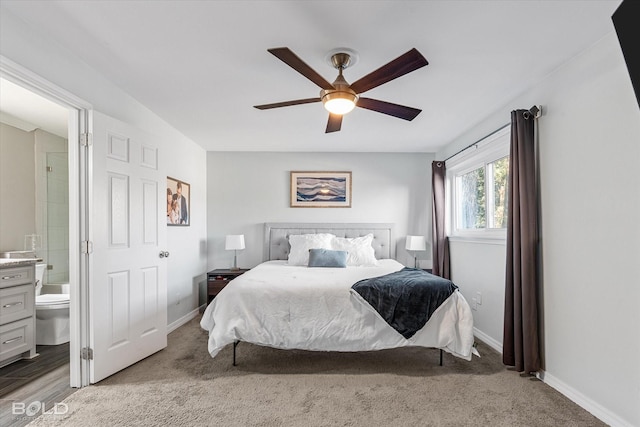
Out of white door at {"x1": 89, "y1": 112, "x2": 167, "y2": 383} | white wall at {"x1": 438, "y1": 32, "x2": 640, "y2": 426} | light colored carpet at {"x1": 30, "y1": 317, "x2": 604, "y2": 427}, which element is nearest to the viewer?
white wall at {"x1": 438, "y1": 32, "x2": 640, "y2": 426}

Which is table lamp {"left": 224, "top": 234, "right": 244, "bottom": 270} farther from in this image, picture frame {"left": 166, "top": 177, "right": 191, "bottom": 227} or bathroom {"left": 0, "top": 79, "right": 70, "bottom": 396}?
bathroom {"left": 0, "top": 79, "right": 70, "bottom": 396}

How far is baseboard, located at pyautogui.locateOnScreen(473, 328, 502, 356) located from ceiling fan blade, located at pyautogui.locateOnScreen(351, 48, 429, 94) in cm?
281

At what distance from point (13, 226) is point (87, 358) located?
218 cm

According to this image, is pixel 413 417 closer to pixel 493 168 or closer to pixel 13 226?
pixel 493 168

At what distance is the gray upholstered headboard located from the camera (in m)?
5.25

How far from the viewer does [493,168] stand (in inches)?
151

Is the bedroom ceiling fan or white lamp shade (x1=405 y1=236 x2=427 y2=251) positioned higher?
the bedroom ceiling fan

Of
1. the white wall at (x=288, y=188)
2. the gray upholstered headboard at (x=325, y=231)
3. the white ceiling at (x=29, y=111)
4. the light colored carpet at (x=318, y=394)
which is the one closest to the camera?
the light colored carpet at (x=318, y=394)

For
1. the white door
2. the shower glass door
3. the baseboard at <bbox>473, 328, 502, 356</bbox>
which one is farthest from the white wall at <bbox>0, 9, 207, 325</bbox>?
the baseboard at <bbox>473, 328, 502, 356</bbox>

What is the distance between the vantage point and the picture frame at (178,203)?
163 inches

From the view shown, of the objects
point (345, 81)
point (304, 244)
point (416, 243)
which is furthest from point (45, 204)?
point (416, 243)

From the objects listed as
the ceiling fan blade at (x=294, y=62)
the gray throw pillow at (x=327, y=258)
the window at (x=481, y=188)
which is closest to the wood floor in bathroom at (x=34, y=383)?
the gray throw pillow at (x=327, y=258)

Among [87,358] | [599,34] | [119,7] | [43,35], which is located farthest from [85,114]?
[599,34]

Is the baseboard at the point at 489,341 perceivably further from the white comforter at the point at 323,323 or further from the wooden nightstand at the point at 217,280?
the wooden nightstand at the point at 217,280
